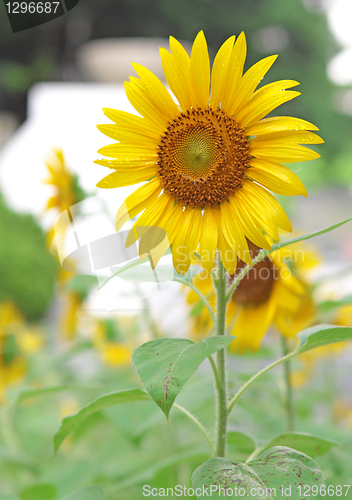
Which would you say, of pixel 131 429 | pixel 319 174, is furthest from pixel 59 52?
pixel 131 429

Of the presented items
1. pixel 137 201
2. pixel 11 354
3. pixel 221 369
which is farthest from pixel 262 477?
pixel 11 354

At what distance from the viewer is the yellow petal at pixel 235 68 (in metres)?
0.25

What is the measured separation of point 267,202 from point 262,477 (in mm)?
152

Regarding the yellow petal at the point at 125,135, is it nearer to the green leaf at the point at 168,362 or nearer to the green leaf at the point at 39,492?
the green leaf at the point at 168,362

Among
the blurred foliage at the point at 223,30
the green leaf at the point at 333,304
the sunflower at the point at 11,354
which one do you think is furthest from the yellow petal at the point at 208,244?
the blurred foliage at the point at 223,30

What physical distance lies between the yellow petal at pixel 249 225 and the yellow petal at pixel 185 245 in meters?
0.03

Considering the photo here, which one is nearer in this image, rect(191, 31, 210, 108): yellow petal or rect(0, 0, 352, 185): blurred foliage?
rect(191, 31, 210, 108): yellow petal

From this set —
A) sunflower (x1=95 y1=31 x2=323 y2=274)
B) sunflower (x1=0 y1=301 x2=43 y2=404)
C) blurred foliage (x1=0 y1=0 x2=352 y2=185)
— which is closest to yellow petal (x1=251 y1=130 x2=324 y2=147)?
sunflower (x1=95 y1=31 x2=323 y2=274)

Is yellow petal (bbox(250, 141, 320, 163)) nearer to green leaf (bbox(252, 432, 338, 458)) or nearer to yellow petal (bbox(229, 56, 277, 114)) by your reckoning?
yellow petal (bbox(229, 56, 277, 114))

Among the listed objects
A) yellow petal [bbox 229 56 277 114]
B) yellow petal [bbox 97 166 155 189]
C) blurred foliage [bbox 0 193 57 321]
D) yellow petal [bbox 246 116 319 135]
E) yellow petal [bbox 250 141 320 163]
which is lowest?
blurred foliage [bbox 0 193 57 321]

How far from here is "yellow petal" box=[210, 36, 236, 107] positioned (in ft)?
0.84

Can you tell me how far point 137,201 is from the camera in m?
0.28

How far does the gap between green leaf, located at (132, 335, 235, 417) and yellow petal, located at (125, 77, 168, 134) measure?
5.5 inches

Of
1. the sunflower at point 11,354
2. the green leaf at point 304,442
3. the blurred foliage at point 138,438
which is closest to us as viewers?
the green leaf at point 304,442
